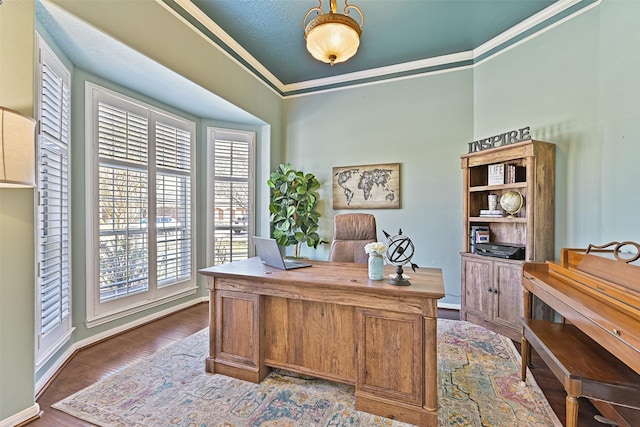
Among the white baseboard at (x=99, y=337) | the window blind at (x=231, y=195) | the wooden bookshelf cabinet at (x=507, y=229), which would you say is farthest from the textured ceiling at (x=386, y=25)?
the white baseboard at (x=99, y=337)

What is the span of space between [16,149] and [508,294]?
3.84m

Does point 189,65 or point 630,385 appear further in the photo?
point 189,65

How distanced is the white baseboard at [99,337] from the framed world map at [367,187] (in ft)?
8.27

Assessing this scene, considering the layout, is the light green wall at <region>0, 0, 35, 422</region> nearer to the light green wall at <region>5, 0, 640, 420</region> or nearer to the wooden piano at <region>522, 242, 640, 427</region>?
the light green wall at <region>5, 0, 640, 420</region>

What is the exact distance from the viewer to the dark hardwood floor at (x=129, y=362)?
175 centimetres

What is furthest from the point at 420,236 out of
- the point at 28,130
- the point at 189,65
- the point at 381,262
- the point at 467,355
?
the point at 28,130

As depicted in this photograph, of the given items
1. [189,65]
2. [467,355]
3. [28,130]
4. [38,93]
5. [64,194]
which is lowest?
[467,355]

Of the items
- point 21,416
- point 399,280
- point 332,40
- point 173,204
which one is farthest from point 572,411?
point 173,204

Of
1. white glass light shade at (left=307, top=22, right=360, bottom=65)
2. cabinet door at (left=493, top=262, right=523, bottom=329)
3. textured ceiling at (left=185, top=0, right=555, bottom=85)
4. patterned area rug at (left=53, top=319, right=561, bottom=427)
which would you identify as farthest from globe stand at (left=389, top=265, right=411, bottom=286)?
textured ceiling at (left=185, top=0, right=555, bottom=85)

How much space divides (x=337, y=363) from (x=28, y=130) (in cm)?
227

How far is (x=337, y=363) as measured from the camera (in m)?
1.95

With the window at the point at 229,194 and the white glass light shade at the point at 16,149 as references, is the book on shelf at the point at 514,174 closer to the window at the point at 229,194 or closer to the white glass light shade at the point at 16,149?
the window at the point at 229,194

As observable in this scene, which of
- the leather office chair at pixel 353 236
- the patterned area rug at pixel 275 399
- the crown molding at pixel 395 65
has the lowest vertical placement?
the patterned area rug at pixel 275 399

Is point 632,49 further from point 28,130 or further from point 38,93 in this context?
point 38,93
